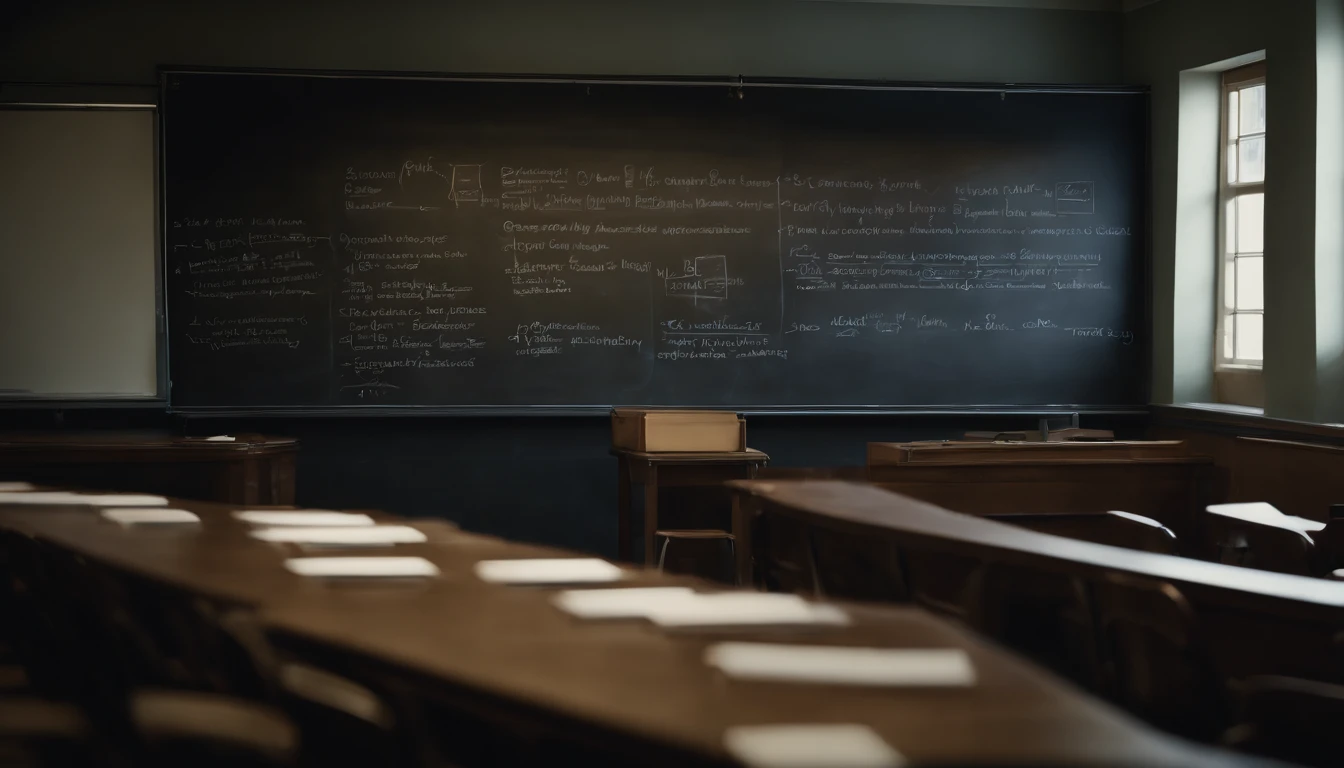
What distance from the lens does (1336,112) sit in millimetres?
5203

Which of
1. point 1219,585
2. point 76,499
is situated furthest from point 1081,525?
point 76,499

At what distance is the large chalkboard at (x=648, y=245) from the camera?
5648 mm

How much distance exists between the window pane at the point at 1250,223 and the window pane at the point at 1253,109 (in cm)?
34

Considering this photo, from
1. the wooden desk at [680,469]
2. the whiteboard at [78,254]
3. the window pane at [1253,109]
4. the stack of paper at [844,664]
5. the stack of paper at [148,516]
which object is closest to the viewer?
the stack of paper at [844,664]

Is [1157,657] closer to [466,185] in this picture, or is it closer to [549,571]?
[549,571]

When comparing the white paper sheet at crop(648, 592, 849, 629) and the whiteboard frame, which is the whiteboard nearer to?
the whiteboard frame

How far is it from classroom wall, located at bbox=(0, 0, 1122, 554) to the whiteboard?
186 millimetres

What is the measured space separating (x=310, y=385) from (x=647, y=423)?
1750 millimetres

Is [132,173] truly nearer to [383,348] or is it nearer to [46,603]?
[383,348]

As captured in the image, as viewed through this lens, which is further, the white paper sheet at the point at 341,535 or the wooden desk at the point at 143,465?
the wooden desk at the point at 143,465

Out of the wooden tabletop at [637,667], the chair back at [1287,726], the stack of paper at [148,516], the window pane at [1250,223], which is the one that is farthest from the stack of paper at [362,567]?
the window pane at [1250,223]

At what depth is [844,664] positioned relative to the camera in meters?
1.62

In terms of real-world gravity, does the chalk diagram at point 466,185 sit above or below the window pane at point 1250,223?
above

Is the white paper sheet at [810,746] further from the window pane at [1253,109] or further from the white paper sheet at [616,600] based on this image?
the window pane at [1253,109]
